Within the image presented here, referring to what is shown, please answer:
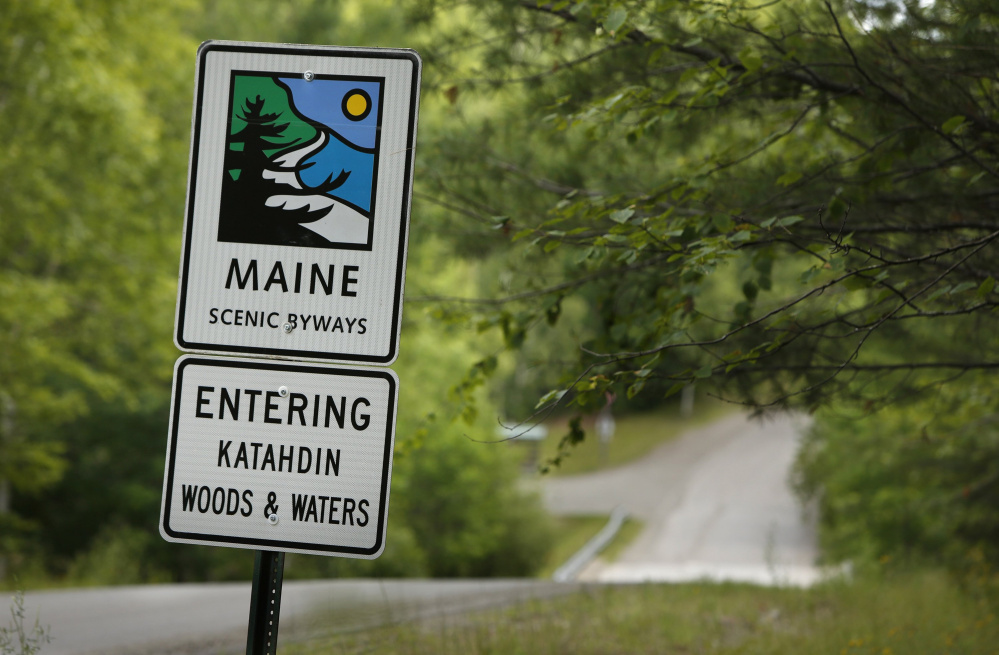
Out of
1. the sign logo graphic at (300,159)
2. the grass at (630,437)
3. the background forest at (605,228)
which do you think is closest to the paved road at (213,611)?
the background forest at (605,228)

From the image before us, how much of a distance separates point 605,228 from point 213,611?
569 centimetres

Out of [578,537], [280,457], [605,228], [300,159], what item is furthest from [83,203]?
[578,537]

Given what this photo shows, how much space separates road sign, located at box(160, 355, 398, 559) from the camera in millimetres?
2084

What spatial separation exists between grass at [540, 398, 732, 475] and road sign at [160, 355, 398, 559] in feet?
124

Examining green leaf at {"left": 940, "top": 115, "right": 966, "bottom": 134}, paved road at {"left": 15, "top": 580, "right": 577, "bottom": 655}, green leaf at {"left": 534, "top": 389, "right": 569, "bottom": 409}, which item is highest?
green leaf at {"left": 940, "top": 115, "right": 966, "bottom": 134}

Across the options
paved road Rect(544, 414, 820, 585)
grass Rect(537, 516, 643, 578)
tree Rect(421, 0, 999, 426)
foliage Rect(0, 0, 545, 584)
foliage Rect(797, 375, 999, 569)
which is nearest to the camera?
tree Rect(421, 0, 999, 426)

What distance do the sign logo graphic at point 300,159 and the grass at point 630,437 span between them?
3797 centimetres

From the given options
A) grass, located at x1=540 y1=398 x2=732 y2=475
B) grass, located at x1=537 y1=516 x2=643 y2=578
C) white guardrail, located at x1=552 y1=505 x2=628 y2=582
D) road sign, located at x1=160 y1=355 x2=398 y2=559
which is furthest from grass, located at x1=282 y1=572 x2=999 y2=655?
→ grass, located at x1=540 y1=398 x2=732 y2=475

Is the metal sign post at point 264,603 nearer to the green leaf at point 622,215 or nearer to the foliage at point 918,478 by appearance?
the green leaf at point 622,215

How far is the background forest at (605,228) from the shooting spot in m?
3.60

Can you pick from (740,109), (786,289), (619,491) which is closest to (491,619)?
(786,289)

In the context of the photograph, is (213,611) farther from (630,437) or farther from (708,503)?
(630,437)

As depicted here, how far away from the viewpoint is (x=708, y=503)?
33.7 m

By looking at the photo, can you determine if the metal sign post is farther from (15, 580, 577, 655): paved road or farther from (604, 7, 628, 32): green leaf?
(15, 580, 577, 655): paved road
